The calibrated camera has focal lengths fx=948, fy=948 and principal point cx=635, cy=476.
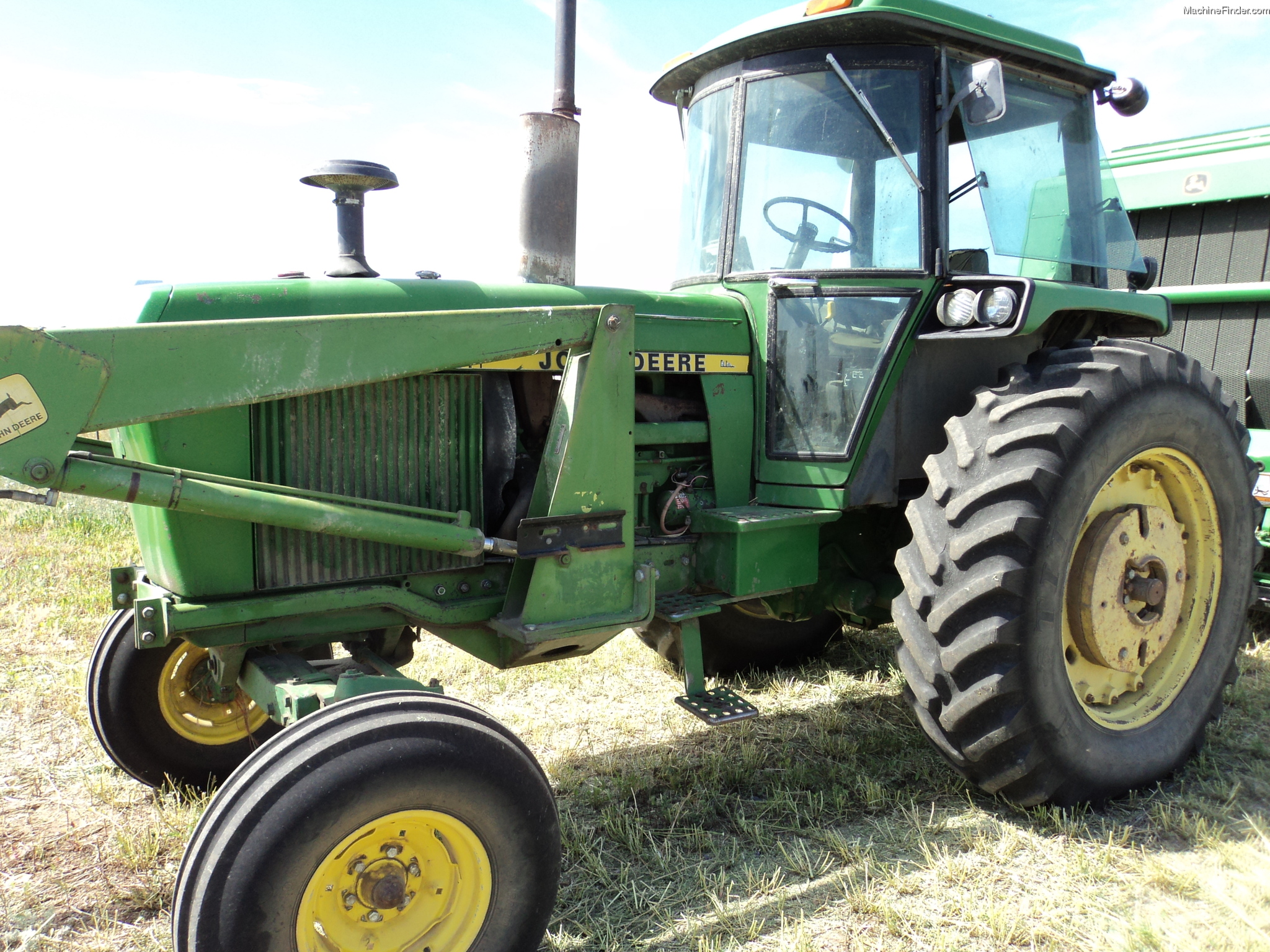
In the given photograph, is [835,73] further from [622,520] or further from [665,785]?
[665,785]

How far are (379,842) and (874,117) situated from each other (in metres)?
2.64

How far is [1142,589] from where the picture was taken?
10.4 ft

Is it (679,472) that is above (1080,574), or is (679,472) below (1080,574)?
above

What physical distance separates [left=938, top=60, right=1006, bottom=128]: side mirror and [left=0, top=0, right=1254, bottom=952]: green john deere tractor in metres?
0.01

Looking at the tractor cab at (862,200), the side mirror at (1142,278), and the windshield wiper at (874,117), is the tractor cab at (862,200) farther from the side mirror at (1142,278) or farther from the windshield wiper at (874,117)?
the side mirror at (1142,278)

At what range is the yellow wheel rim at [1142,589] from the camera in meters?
3.11

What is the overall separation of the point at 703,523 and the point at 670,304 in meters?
0.75

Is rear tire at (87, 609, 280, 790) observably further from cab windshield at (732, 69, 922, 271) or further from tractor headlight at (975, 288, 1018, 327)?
tractor headlight at (975, 288, 1018, 327)

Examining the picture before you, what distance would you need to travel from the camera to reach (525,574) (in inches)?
112

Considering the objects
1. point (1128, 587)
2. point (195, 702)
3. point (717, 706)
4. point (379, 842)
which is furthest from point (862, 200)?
point (195, 702)

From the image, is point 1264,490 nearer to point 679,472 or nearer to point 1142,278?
point 1142,278

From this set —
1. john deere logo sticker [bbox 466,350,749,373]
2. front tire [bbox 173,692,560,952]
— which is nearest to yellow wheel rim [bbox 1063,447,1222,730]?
john deere logo sticker [bbox 466,350,749,373]

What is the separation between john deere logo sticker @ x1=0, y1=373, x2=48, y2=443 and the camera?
6.52 ft

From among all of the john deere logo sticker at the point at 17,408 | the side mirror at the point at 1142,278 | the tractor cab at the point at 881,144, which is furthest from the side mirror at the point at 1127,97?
the john deere logo sticker at the point at 17,408
